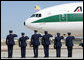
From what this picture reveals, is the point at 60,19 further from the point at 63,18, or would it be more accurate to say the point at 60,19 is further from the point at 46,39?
the point at 46,39

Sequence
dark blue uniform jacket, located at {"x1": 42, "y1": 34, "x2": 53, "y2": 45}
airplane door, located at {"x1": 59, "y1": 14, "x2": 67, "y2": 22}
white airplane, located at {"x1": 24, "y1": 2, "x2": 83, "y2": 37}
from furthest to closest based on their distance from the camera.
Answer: airplane door, located at {"x1": 59, "y1": 14, "x2": 67, "y2": 22}
white airplane, located at {"x1": 24, "y1": 2, "x2": 83, "y2": 37}
dark blue uniform jacket, located at {"x1": 42, "y1": 34, "x2": 53, "y2": 45}

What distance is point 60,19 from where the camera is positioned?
32531 mm

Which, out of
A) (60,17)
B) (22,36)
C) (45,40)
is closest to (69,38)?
(45,40)

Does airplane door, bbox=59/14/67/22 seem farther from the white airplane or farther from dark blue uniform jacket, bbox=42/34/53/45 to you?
dark blue uniform jacket, bbox=42/34/53/45

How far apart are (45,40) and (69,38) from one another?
65.0 inches

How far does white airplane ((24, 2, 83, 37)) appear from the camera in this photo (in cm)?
3219

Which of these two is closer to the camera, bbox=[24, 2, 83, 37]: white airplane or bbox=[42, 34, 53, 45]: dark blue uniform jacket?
bbox=[42, 34, 53, 45]: dark blue uniform jacket

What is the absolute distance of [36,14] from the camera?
33938mm

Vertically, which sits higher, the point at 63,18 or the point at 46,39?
the point at 63,18

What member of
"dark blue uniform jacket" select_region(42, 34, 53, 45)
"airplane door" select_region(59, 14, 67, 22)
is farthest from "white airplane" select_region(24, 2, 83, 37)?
"dark blue uniform jacket" select_region(42, 34, 53, 45)

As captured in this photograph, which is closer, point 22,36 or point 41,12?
point 22,36

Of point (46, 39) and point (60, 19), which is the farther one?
point (60, 19)

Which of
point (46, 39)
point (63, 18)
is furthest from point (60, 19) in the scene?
point (46, 39)

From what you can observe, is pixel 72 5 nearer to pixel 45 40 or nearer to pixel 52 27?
pixel 52 27
